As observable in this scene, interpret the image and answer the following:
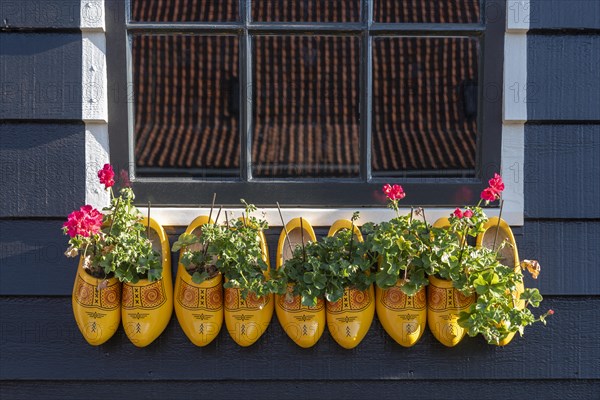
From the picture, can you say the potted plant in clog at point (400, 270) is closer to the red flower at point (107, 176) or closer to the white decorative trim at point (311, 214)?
the white decorative trim at point (311, 214)

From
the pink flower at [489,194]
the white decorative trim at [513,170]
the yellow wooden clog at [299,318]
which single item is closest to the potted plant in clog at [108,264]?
the yellow wooden clog at [299,318]

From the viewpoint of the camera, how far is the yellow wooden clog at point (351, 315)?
2012 mm

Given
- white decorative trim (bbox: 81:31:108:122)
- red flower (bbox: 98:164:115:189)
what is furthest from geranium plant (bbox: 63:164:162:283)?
white decorative trim (bbox: 81:31:108:122)

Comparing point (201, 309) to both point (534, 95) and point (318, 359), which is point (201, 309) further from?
point (534, 95)

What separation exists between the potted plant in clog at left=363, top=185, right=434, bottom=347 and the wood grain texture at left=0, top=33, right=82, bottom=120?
0.95m

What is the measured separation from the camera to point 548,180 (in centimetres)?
215

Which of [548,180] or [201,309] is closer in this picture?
[201,309]

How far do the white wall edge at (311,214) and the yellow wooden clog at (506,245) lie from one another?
45 mm

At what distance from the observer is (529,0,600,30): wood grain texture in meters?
2.12

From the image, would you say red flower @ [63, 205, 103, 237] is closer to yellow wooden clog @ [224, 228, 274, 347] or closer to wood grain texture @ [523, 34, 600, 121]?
yellow wooden clog @ [224, 228, 274, 347]

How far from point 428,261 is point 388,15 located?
0.77 m

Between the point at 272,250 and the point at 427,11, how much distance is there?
87cm

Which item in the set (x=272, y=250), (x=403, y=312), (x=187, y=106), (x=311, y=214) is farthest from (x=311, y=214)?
(x=187, y=106)

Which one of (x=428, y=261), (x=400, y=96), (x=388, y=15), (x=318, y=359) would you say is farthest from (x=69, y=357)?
(x=388, y=15)
